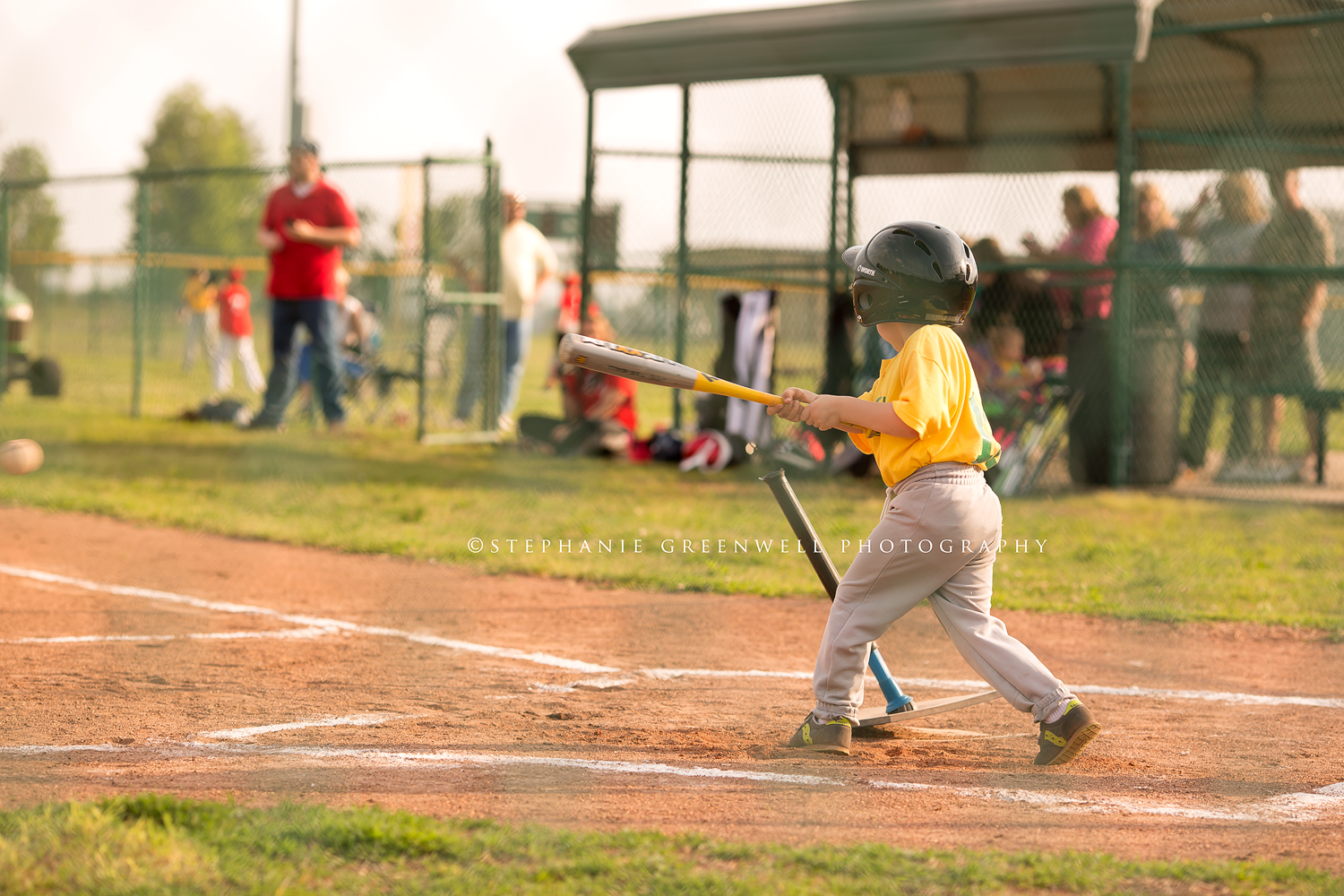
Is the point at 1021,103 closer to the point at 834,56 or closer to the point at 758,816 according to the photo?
the point at 834,56

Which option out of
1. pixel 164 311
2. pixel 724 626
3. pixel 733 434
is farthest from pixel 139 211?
pixel 724 626

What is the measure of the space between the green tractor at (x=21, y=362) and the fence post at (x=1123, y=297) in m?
12.0

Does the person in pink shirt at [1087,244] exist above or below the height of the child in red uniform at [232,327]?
above

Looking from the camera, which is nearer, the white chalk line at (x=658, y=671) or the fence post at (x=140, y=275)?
the white chalk line at (x=658, y=671)

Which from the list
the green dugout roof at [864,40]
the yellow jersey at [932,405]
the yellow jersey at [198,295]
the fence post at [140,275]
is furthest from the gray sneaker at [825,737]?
the yellow jersey at [198,295]

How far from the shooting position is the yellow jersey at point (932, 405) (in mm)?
3787

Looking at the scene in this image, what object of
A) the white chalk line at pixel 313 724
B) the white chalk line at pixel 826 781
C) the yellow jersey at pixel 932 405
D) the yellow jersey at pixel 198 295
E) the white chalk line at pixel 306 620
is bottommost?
the white chalk line at pixel 306 620

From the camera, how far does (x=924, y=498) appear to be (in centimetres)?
389

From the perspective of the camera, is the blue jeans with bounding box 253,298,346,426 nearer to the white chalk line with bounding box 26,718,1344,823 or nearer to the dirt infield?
the dirt infield

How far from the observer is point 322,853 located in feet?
9.53

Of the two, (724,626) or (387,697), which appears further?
(724,626)

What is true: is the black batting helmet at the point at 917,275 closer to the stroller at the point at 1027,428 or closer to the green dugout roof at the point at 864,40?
the stroller at the point at 1027,428

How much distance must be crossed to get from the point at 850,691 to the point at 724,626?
77.5 inches

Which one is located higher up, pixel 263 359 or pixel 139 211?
pixel 139 211
